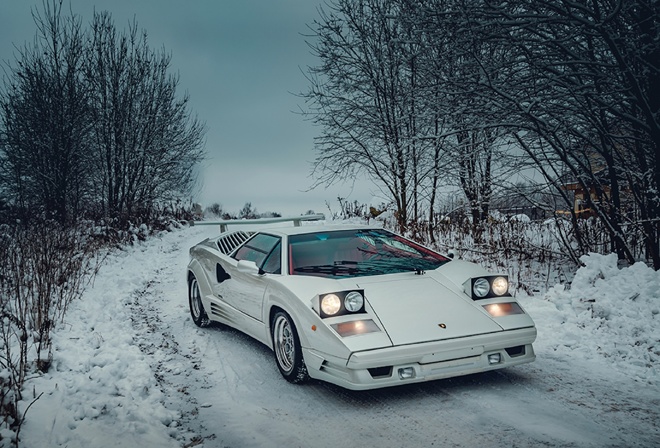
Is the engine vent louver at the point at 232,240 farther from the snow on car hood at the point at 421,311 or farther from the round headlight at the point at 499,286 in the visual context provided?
the round headlight at the point at 499,286

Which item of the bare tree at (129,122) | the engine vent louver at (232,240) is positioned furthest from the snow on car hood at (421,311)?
the bare tree at (129,122)

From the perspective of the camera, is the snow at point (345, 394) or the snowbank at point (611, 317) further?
the snowbank at point (611, 317)

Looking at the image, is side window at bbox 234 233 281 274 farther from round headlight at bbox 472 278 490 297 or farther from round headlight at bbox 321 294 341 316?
round headlight at bbox 472 278 490 297

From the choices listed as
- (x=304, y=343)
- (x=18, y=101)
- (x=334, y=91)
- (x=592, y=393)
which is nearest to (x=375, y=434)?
(x=304, y=343)

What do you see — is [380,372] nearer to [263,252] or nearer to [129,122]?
[263,252]

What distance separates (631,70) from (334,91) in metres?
9.42

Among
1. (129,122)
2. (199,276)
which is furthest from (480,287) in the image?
(129,122)

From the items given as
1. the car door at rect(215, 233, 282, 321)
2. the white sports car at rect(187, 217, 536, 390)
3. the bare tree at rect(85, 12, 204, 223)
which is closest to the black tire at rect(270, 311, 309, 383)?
the white sports car at rect(187, 217, 536, 390)

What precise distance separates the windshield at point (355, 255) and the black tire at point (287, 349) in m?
0.46

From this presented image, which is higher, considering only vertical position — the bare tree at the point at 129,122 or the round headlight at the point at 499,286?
the bare tree at the point at 129,122

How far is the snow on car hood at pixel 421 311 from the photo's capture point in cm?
372

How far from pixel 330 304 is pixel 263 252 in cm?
169

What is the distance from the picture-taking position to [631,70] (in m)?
6.35

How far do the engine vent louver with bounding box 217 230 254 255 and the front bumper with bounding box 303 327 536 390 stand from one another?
2.44m
